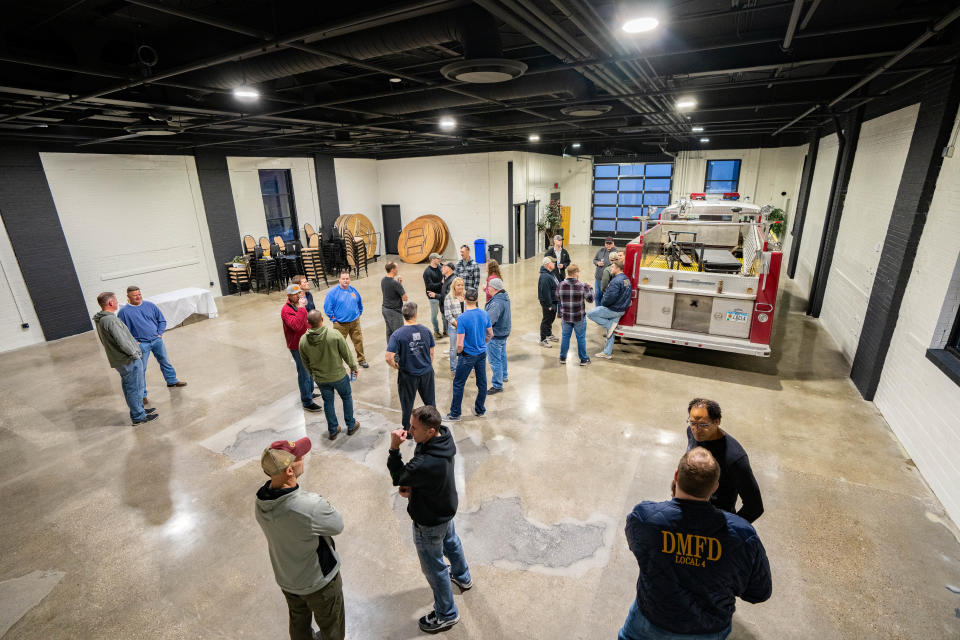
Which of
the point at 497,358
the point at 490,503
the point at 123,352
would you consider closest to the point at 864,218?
the point at 497,358

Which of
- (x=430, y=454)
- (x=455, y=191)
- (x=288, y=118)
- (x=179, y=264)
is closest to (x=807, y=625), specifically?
(x=430, y=454)

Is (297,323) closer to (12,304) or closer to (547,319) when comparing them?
(547,319)

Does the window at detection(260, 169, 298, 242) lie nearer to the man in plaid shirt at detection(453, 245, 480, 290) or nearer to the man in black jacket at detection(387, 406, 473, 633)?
the man in plaid shirt at detection(453, 245, 480, 290)

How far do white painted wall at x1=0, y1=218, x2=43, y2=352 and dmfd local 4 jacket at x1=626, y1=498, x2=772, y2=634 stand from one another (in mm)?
12224

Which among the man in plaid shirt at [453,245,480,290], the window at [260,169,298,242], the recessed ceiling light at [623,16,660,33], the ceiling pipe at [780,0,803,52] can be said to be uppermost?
the ceiling pipe at [780,0,803,52]

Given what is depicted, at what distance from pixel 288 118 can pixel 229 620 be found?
717cm

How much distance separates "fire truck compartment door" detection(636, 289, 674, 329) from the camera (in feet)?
22.9

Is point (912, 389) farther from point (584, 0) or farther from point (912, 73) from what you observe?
point (584, 0)

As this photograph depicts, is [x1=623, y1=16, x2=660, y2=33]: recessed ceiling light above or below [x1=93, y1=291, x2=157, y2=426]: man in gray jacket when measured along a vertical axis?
above

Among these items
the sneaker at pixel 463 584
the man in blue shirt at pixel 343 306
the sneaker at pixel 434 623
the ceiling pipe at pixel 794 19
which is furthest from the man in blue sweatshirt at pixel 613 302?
the sneaker at pixel 434 623

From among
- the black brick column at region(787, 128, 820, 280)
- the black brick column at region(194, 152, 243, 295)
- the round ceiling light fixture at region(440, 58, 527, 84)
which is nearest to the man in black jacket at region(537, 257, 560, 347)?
the round ceiling light fixture at region(440, 58, 527, 84)

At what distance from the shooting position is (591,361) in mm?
7414

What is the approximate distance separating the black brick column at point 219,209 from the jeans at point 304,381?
8511 mm

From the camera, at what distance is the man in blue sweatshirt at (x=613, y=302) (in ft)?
22.8
